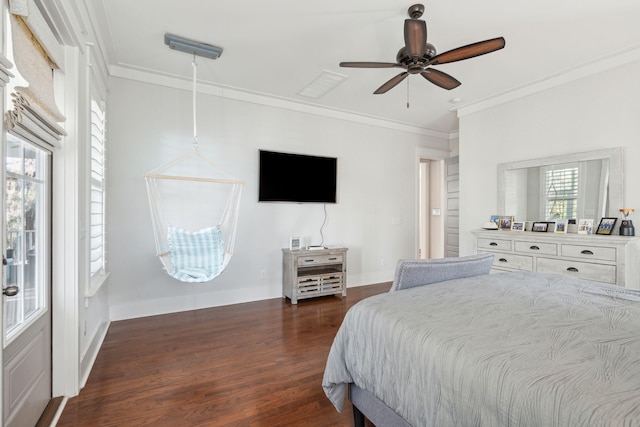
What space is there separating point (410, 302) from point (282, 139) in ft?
10.3

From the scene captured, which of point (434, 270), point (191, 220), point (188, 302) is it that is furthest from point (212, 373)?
point (191, 220)

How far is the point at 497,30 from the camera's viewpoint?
8.45 ft

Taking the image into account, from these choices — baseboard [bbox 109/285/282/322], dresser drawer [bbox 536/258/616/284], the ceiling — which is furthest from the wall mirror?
baseboard [bbox 109/285/282/322]

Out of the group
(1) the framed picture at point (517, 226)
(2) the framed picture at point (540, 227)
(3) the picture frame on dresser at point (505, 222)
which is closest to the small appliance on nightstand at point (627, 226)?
(2) the framed picture at point (540, 227)

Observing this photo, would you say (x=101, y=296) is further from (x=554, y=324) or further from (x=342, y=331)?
(x=554, y=324)

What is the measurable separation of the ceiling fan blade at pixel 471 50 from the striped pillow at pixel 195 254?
2.60 metres

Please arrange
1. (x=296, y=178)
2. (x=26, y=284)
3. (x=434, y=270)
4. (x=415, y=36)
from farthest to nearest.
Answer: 1. (x=296, y=178)
2. (x=415, y=36)
3. (x=434, y=270)
4. (x=26, y=284)

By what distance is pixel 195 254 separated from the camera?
314 cm

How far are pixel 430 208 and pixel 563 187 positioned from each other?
322cm

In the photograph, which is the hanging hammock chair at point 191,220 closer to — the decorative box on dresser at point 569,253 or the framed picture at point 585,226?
the decorative box on dresser at point 569,253

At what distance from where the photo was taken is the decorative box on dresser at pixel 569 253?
8.95 feet

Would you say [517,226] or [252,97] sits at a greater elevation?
[252,97]

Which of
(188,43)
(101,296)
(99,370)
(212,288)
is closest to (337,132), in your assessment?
(188,43)

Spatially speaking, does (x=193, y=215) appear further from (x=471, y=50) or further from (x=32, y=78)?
(x=471, y=50)
